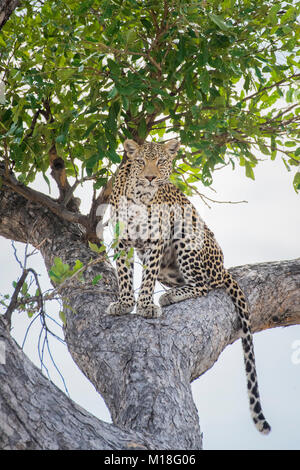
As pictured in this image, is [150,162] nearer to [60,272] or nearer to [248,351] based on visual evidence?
[248,351]

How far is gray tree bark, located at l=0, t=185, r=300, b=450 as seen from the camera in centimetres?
367

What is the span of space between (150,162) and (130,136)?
1.20 ft

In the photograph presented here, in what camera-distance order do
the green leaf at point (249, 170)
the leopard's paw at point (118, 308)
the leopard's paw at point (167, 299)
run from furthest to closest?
the green leaf at point (249, 170) < the leopard's paw at point (167, 299) < the leopard's paw at point (118, 308)

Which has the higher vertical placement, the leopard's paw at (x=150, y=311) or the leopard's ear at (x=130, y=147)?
the leopard's ear at (x=130, y=147)

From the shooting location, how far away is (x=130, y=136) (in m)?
6.59

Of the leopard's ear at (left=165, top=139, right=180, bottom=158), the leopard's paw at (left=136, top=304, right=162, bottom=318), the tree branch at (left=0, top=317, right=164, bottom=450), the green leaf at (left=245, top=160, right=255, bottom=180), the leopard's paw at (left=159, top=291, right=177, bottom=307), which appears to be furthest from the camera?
the green leaf at (left=245, top=160, right=255, bottom=180)

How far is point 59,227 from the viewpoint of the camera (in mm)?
7793

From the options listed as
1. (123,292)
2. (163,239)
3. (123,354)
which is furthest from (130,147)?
(123,354)

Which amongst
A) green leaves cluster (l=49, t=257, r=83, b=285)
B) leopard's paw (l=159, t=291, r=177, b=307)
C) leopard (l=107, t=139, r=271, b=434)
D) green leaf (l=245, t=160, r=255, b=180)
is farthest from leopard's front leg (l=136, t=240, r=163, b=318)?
green leaves cluster (l=49, t=257, r=83, b=285)

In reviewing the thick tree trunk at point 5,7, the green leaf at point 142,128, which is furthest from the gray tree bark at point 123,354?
the thick tree trunk at point 5,7

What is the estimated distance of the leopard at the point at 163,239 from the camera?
645 cm

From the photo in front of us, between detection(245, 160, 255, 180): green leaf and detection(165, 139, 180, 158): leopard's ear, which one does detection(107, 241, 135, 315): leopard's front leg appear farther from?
detection(245, 160, 255, 180): green leaf

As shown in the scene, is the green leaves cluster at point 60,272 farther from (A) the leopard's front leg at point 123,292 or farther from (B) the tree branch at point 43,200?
(B) the tree branch at point 43,200

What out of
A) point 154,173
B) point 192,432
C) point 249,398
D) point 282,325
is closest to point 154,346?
point 192,432
